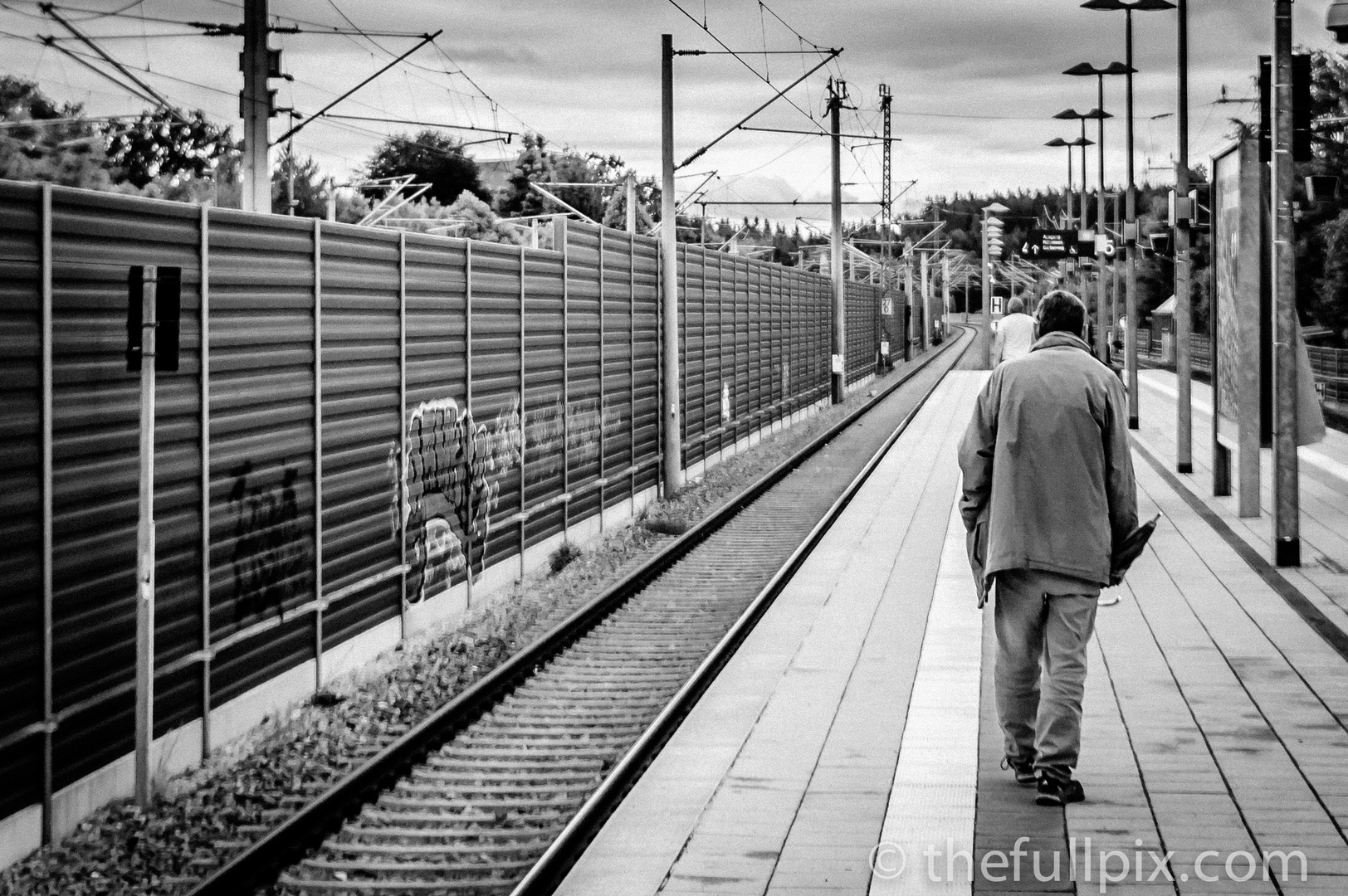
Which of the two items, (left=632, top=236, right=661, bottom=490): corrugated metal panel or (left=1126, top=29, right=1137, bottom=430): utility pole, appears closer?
(left=632, top=236, right=661, bottom=490): corrugated metal panel

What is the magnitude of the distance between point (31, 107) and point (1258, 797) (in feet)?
166

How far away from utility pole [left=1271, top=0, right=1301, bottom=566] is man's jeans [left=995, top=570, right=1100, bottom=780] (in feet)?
21.4

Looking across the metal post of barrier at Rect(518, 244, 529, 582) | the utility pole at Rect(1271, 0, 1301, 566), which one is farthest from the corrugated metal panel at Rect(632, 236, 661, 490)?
the utility pole at Rect(1271, 0, 1301, 566)

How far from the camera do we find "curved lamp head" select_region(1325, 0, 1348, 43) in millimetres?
11227

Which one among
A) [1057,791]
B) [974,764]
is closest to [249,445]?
[974,764]

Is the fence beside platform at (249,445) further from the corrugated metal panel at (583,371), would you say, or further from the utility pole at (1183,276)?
the utility pole at (1183,276)

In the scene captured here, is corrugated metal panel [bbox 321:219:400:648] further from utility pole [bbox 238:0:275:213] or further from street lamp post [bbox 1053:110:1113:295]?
street lamp post [bbox 1053:110:1113:295]

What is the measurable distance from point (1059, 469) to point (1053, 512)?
0.17m

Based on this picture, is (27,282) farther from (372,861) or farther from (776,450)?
(776,450)

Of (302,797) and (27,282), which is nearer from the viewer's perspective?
(27,282)

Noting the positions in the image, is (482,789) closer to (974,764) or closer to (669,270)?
(974,764)

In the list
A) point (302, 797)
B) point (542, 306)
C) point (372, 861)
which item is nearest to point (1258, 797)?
point (372, 861)

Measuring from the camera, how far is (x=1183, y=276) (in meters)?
22.3

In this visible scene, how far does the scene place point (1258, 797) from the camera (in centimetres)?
632
